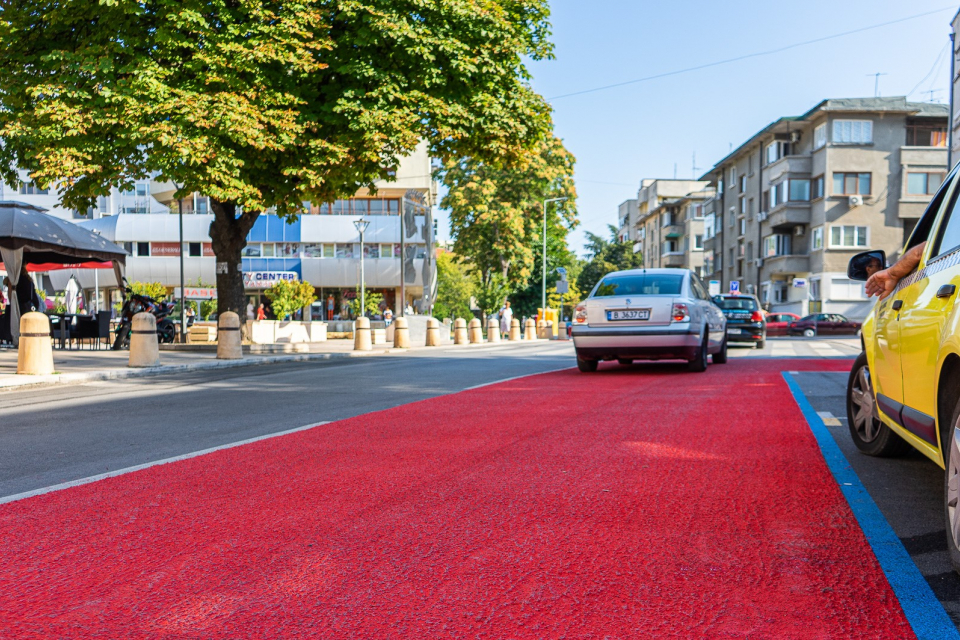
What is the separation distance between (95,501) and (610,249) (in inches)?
3683

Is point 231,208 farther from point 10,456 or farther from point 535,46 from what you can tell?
point 10,456

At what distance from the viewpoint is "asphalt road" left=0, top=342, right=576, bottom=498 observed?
6125 millimetres

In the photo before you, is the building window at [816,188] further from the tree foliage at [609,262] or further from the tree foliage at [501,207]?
the tree foliage at [609,262]

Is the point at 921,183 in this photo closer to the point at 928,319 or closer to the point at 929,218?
the point at 929,218

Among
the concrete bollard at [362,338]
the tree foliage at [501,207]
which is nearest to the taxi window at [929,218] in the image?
the concrete bollard at [362,338]

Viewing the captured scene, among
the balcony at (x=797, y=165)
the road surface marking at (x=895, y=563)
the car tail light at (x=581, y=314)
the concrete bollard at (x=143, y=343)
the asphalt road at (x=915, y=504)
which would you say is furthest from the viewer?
the balcony at (x=797, y=165)

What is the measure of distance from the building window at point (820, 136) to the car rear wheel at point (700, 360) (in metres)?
40.4

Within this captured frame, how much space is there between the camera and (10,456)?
20.5ft

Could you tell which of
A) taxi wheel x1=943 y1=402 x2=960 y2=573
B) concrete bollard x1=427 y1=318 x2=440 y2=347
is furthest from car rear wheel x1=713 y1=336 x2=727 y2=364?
concrete bollard x1=427 y1=318 x2=440 y2=347

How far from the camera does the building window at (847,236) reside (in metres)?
49.2

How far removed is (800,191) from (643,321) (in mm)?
42932

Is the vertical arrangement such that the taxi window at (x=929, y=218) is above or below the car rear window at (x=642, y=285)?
above

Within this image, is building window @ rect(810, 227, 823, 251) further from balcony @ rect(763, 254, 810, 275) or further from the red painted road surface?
the red painted road surface

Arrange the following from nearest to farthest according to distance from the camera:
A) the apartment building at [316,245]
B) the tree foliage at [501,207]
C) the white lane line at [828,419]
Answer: the white lane line at [828,419] < the tree foliage at [501,207] < the apartment building at [316,245]
